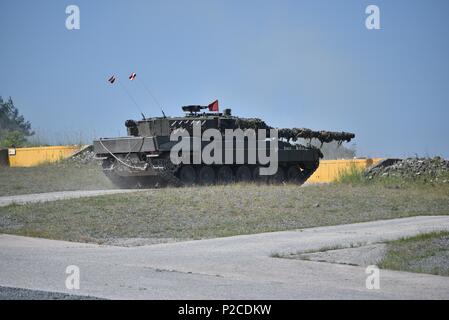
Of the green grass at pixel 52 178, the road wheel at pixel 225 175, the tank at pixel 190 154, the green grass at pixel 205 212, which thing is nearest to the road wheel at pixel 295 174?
the tank at pixel 190 154

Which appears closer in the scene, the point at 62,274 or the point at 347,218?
the point at 62,274

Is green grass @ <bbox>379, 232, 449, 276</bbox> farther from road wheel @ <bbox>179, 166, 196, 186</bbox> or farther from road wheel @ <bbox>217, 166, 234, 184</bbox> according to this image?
road wheel @ <bbox>217, 166, 234, 184</bbox>

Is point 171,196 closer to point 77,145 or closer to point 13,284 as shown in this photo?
point 13,284

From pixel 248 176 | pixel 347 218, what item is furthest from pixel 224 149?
pixel 347 218

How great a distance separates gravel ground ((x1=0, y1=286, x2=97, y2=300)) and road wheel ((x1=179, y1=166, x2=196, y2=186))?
1705 cm

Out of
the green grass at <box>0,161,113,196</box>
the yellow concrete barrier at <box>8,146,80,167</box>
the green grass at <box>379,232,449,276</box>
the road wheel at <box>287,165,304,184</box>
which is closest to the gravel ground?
the green grass at <box>379,232,449,276</box>

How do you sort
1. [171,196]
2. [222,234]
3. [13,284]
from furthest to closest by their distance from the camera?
[171,196]
[222,234]
[13,284]

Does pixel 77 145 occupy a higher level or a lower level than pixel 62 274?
higher


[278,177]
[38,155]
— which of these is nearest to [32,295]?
[278,177]

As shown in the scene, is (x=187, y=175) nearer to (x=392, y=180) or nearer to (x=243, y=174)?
(x=243, y=174)

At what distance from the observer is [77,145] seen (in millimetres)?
37500

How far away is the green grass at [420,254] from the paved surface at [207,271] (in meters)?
0.42

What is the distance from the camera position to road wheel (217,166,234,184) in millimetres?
26719

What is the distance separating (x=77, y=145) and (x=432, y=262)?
28.6 m
